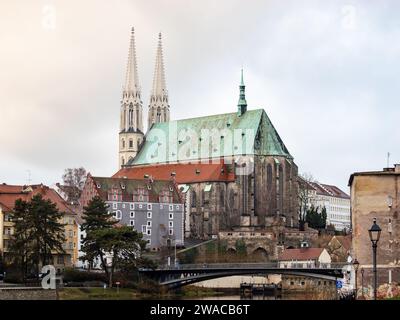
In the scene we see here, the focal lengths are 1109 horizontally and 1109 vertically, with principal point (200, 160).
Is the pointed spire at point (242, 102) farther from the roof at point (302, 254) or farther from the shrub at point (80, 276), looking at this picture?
the shrub at point (80, 276)

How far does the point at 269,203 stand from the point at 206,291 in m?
40.2

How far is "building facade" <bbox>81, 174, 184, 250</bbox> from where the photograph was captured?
14688 centimetres

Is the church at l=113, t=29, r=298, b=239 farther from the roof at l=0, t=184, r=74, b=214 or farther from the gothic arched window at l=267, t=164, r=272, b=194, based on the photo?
the roof at l=0, t=184, r=74, b=214

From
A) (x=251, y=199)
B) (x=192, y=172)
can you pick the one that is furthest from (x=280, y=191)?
(x=192, y=172)

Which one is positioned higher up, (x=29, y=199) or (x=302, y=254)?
(x=29, y=199)

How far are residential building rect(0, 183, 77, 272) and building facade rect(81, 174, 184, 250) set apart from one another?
18.1 m

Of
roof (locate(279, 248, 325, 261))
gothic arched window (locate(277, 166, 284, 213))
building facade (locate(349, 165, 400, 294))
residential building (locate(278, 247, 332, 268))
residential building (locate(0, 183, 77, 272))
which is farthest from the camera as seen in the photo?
gothic arched window (locate(277, 166, 284, 213))

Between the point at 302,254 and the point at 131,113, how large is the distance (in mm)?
61588

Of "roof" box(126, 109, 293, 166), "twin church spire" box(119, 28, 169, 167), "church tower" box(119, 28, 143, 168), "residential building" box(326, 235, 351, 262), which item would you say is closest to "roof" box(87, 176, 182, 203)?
"roof" box(126, 109, 293, 166)

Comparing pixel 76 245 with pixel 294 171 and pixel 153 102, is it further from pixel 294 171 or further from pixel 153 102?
pixel 153 102

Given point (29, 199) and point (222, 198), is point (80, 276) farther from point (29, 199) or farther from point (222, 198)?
point (222, 198)

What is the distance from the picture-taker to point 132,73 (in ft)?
637

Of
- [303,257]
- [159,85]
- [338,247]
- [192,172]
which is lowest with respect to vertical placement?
[303,257]
